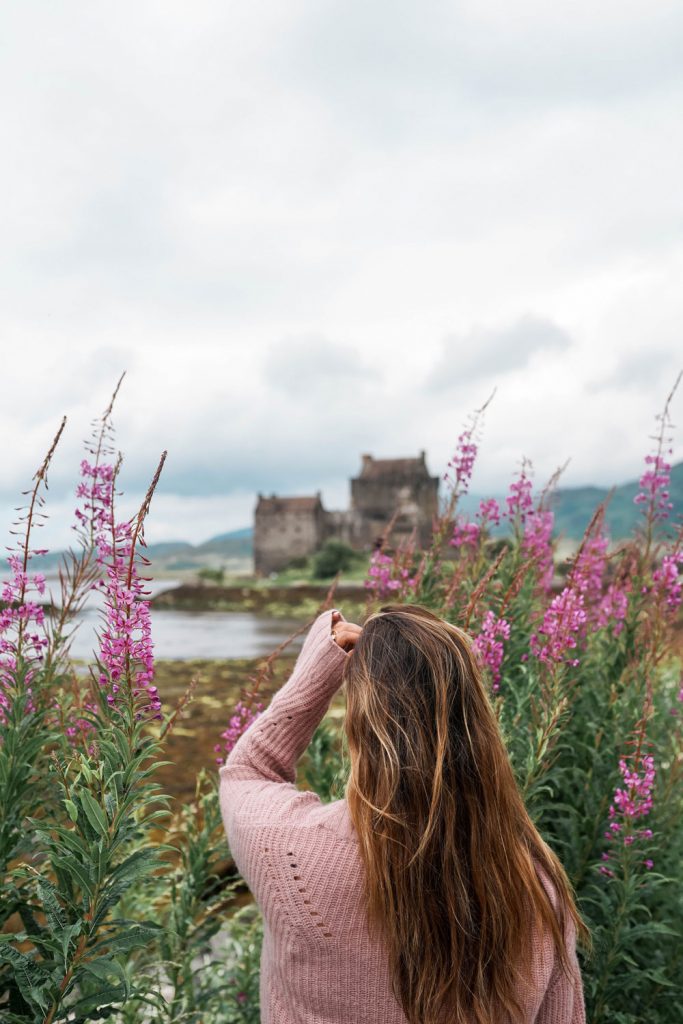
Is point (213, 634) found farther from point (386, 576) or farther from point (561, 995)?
point (561, 995)

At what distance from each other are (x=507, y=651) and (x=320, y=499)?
5644cm

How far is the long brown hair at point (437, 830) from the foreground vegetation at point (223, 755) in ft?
2.24

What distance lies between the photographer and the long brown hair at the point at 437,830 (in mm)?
1739

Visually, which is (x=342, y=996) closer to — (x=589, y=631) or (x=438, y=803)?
(x=438, y=803)

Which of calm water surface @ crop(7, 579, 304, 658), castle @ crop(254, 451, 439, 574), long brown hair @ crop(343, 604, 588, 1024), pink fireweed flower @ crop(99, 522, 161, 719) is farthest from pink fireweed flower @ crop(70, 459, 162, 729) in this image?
castle @ crop(254, 451, 439, 574)

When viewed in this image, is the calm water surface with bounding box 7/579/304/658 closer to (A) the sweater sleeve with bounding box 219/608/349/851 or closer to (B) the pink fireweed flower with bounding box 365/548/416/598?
(B) the pink fireweed flower with bounding box 365/548/416/598

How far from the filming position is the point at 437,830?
1.76 m

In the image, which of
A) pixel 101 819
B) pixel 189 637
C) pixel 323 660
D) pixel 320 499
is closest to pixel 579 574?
pixel 323 660

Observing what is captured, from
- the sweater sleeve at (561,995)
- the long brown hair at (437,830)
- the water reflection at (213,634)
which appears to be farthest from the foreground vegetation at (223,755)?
the water reflection at (213,634)

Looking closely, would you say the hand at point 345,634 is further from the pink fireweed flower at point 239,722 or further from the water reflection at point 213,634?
the water reflection at point 213,634

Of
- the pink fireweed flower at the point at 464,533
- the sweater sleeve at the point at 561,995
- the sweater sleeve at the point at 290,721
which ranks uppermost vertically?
the pink fireweed flower at the point at 464,533

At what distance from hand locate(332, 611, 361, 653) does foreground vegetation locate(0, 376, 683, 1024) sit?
1.77 feet

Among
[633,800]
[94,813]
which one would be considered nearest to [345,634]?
[94,813]

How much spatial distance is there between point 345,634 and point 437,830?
0.59 meters
